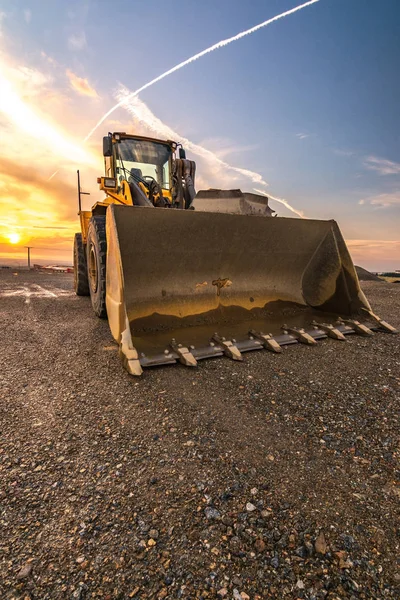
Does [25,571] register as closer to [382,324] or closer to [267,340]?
[267,340]

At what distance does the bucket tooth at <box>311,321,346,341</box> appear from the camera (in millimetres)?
4109

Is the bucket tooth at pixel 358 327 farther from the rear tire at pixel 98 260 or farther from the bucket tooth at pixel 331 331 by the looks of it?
the rear tire at pixel 98 260

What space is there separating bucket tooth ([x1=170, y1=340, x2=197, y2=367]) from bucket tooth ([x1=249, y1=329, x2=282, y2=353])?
96 centimetres

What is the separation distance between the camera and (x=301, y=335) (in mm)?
3891

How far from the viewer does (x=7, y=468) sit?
1.77 meters

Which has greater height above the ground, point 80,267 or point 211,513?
point 80,267

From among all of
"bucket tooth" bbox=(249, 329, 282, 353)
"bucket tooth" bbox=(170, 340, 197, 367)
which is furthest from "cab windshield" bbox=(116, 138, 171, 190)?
"bucket tooth" bbox=(170, 340, 197, 367)

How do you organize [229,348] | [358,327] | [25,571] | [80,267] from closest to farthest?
[25,571] < [229,348] < [358,327] < [80,267]

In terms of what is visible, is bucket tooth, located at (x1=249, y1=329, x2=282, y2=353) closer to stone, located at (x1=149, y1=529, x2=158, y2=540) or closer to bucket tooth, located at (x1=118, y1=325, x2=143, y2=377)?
bucket tooth, located at (x1=118, y1=325, x2=143, y2=377)

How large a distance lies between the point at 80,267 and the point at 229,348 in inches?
228

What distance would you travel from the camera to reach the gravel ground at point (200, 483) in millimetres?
1215

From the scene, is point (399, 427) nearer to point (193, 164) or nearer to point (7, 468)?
point (7, 468)

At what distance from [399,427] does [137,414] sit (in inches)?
73.1

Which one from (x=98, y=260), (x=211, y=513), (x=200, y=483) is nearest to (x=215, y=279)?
(x=98, y=260)
